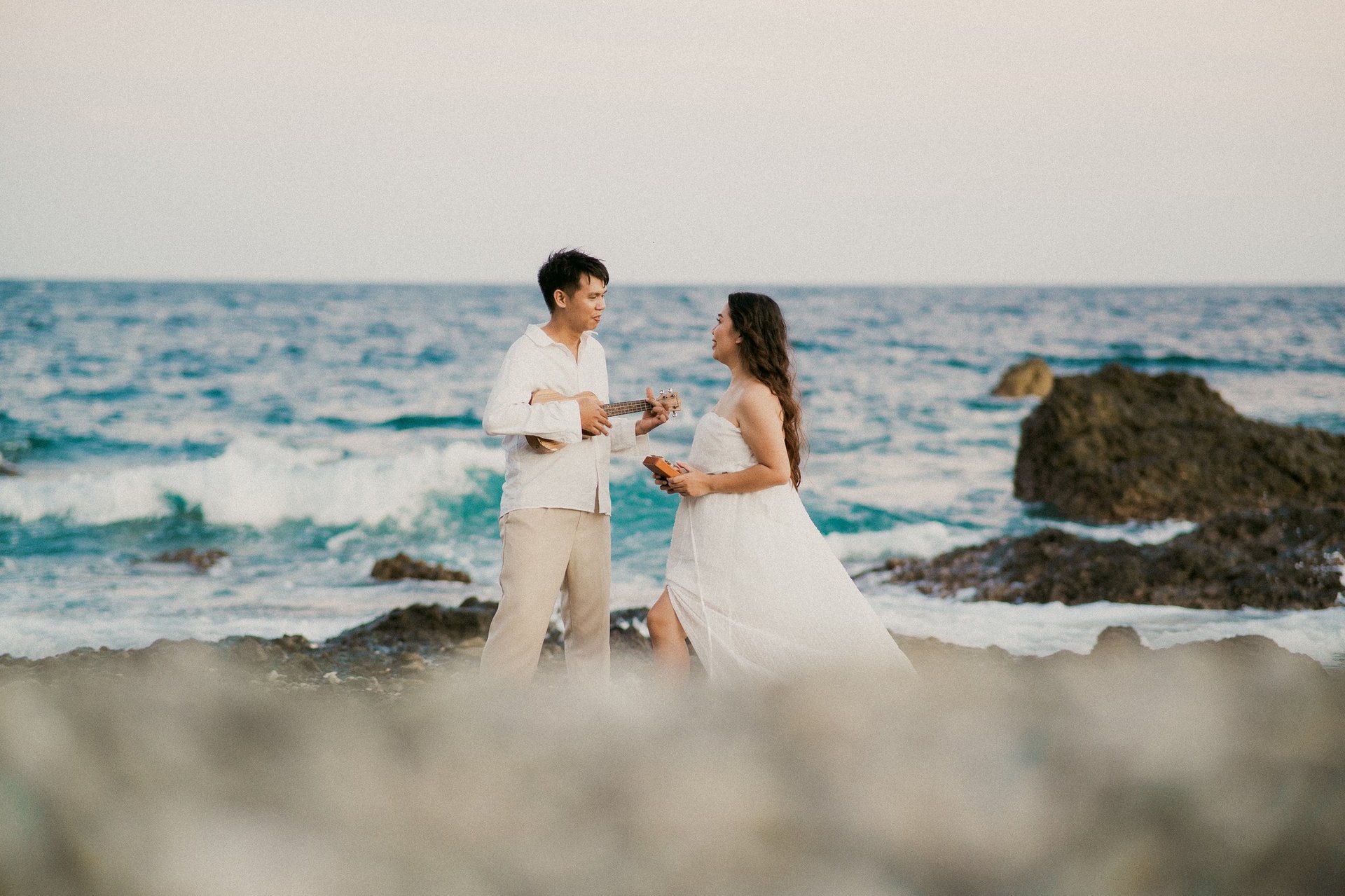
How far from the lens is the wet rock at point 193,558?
11.6 metres

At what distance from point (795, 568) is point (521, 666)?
1276 mm

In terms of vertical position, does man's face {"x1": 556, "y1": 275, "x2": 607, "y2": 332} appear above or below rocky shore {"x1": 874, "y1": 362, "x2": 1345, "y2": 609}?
above

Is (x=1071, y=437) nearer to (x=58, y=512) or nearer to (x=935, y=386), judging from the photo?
(x=58, y=512)

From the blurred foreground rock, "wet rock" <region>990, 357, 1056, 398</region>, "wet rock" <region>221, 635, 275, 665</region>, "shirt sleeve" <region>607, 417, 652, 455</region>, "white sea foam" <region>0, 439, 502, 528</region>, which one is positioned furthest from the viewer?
"wet rock" <region>990, 357, 1056, 398</region>

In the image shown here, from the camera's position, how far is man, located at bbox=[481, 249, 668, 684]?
4.87 metres

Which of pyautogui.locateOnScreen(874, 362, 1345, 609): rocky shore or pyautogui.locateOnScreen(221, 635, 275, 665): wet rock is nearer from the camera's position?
pyautogui.locateOnScreen(221, 635, 275, 665): wet rock

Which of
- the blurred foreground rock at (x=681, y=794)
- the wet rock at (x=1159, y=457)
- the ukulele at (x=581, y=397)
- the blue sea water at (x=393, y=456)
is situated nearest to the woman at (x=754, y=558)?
the ukulele at (x=581, y=397)

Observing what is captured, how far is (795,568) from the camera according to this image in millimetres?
4746

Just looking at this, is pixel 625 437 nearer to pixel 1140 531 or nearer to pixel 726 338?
pixel 726 338

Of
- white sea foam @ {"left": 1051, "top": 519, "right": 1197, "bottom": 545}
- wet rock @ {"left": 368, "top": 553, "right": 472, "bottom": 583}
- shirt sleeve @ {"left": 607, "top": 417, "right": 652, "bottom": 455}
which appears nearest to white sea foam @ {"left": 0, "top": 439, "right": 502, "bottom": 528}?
wet rock @ {"left": 368, "top": 553, "right": 472, "bottom": 583}

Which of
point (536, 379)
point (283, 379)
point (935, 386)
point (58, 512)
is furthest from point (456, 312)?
point (536, 379)

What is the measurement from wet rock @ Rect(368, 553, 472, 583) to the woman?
5.69m

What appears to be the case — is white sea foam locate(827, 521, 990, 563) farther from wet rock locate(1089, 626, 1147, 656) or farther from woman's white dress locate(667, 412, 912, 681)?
woman's white dress locate(667, 412, 912, 681)

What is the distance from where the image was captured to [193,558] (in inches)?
466
